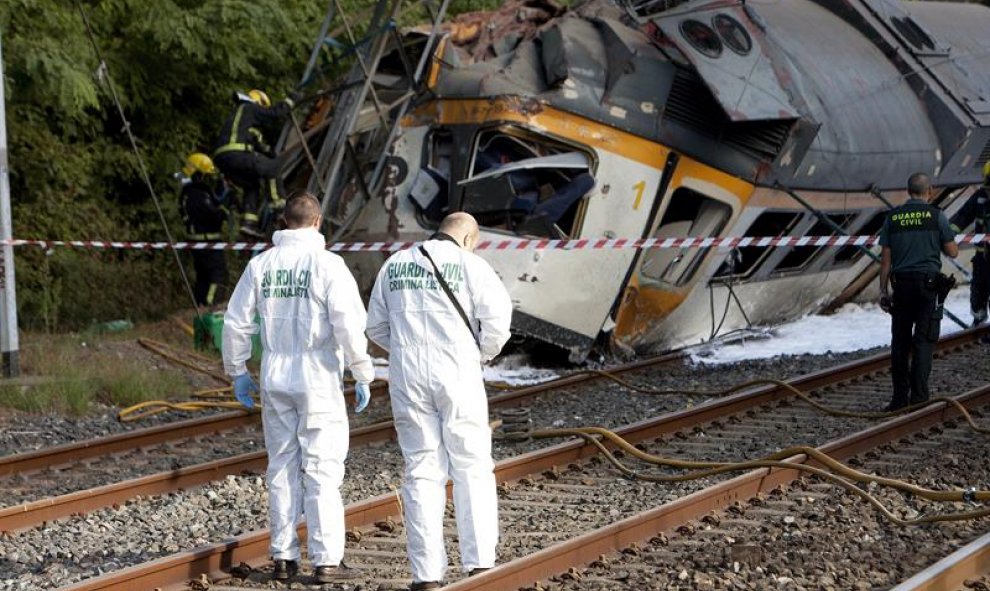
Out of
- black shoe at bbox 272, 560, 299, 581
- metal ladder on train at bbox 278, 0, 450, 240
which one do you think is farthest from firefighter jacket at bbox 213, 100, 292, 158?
black shoe at bbox 272, 560, 299, 581

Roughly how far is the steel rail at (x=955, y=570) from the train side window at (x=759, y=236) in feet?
24.9

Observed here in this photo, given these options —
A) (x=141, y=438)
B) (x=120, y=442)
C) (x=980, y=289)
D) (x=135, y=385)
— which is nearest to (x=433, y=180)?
(x=135, y=385)

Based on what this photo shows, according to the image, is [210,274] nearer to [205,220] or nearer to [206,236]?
[206,236]

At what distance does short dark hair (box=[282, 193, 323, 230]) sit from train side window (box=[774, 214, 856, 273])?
27.9 feet

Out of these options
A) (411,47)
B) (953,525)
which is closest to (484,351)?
(953,525)

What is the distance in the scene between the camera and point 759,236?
14.4 m

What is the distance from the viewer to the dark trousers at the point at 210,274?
15.8 meters

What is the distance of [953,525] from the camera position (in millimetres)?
7340

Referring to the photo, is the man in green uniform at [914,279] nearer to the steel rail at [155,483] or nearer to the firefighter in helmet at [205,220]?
the steel rail at [155,483]

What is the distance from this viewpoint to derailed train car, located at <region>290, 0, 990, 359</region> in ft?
41.7

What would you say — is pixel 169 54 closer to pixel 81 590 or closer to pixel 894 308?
pixel 894 308

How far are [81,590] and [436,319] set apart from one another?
1804 millimetres

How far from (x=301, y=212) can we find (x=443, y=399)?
118 cm

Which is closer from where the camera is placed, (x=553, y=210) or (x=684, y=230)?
(x=553, y=210)
